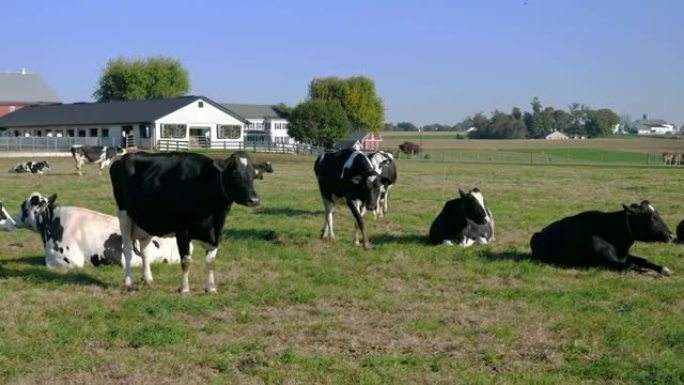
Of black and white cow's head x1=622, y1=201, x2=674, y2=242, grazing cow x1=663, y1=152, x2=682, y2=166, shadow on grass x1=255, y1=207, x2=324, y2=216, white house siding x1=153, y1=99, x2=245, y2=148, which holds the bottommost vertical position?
grazing cow x1=663, y1=152, x2=682, y2=166

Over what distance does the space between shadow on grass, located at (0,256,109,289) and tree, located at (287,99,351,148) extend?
8407cm

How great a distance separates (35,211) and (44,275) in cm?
190

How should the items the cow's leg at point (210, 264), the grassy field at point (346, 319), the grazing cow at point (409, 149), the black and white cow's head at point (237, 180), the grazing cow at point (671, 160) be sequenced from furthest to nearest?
the grazing cow at point (409, 149)
the grazing cow at point (671, 160)
the cow's leg at point (210, 264)
the black and white cow's head at point (237, 180)
the grassy field at point (346, 319)

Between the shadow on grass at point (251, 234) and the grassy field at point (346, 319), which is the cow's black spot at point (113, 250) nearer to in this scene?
the grassy field at point (346, 319)

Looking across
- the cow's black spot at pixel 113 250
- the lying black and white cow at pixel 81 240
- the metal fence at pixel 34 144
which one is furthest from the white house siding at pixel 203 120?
the cow's black spot at pixel 113 250

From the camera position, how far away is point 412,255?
547 inches

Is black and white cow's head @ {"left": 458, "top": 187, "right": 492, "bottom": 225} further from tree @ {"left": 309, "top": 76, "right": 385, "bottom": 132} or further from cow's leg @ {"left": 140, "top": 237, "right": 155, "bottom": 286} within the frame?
tree @ {"left": 309, "top": 76, "right": 385, "bottom": 132}

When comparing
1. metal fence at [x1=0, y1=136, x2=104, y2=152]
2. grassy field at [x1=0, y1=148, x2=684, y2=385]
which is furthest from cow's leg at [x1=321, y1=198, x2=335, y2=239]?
metal fence at [x1=0, y1=136, x2=104, y2=152]

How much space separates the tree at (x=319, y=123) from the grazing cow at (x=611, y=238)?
275 ft

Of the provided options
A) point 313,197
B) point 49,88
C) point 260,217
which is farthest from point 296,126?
point 260,217

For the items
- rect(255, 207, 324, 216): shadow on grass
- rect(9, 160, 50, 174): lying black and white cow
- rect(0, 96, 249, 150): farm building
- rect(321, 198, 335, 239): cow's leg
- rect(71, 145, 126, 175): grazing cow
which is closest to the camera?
rect(321, 198, 335, 239): cow's leg

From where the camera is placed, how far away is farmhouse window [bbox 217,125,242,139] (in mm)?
85312

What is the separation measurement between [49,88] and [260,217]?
344 feet

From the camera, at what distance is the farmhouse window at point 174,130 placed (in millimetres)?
80438
